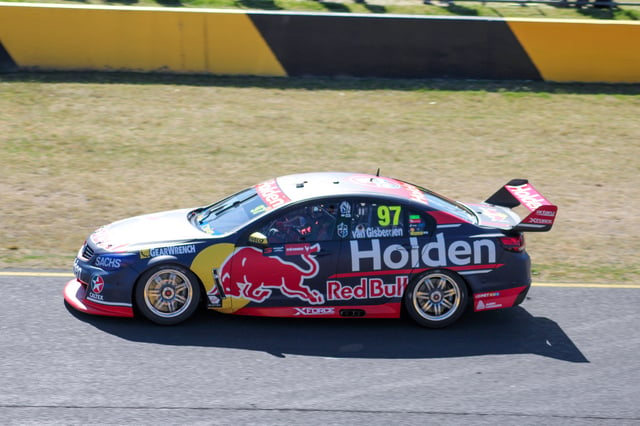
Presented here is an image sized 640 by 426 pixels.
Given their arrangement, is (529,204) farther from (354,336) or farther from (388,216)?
(354,336)

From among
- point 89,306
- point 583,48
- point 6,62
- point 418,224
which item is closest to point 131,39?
point 6,62

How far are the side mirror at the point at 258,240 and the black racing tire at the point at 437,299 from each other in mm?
1443

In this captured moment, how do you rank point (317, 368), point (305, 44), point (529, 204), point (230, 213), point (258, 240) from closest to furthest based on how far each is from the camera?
1. point (317, 368)
2. point (258, 240)
3. point (230, 213)
4. point (529, 204)
5. point (305, 44)

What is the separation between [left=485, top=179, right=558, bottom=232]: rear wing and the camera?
27.3 ft

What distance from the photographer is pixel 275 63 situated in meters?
17.0

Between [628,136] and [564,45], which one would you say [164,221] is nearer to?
[628,136]

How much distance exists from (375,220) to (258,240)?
1.13 metres

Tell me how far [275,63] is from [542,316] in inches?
381

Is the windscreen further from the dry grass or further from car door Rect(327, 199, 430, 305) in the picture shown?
the dry grass

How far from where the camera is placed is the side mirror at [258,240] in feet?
26.0

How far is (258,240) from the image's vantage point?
794 cm

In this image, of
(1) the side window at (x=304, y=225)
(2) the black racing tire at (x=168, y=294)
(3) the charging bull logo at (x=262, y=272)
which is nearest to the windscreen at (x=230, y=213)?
(1) the side window at (x=304, y=225)

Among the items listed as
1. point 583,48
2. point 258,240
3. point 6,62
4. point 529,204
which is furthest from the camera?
point 583,48

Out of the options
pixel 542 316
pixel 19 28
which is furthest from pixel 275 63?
pixel 542 316
